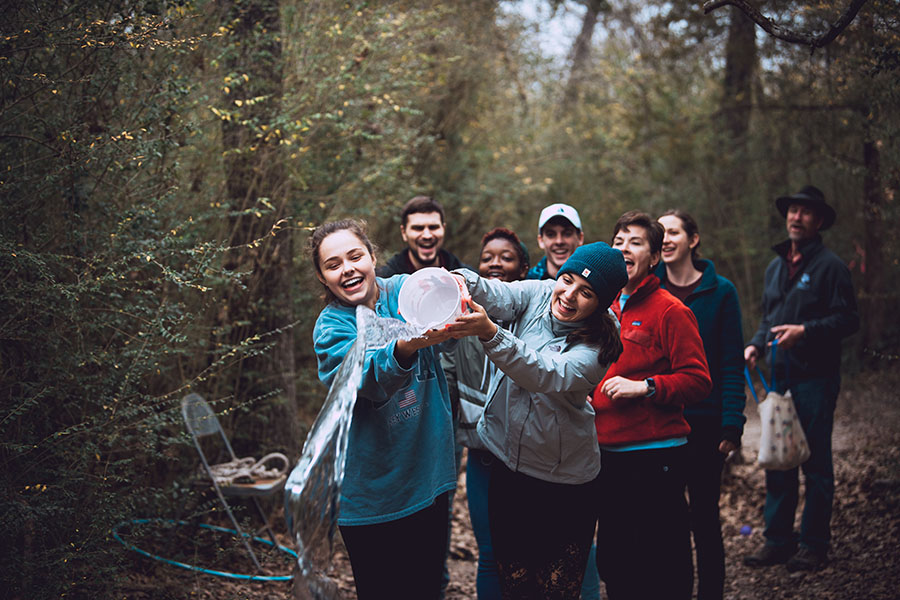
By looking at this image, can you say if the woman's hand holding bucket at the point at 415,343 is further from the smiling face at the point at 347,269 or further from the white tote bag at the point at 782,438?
the white tote bag at the point at 782,438

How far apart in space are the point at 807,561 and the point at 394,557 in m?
3.33

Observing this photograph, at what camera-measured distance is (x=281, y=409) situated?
575 centimetres

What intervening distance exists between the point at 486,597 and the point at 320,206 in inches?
134

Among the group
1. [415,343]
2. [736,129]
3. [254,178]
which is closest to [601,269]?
[415,343]

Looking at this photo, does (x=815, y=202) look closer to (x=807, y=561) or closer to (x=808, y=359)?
(x=808, y=359)

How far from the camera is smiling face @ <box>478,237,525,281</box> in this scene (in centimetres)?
414

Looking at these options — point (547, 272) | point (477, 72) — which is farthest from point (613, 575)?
point (477, 72)

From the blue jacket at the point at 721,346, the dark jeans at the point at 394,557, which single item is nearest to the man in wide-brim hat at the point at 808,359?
the blue jacket at the point at 721,346

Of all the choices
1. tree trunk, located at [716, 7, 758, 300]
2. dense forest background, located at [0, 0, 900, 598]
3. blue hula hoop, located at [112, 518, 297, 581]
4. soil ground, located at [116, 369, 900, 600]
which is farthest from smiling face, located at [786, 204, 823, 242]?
tree trunk, located at [716, 7, 758, 300]

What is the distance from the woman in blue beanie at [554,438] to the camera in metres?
2.72

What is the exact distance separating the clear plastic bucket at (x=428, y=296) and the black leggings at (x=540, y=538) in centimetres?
78

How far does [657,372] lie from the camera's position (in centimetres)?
339

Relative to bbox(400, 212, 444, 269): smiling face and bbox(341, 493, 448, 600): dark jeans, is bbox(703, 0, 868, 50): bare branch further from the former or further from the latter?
bbox(341, 493, 448, 600): dark jeans

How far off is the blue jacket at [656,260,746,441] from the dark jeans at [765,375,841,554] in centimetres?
118
